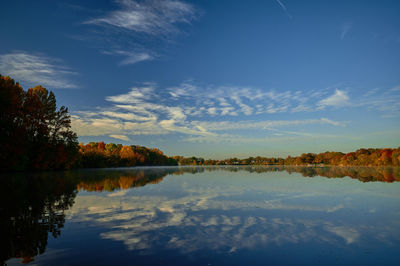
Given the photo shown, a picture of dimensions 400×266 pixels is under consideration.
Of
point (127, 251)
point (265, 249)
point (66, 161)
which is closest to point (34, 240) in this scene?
point (127, 251)

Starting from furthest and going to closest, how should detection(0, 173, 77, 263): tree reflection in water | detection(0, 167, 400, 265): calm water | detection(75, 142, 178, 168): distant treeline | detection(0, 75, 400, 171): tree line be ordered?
1. detection(75, 142, 178, 168): distant treeline
2. detection(0, 75, 400, 171): tree line
3. detection(0, 173, 77, 263): tree reflection in water
4. detection(0, 167, 400, 265): calm water

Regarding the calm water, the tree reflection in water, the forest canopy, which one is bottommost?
the calm water

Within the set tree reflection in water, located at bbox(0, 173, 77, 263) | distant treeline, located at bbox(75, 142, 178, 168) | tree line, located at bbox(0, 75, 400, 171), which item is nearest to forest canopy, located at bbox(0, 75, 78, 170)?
tree line, located at bbox(0, 75, 400, 171)

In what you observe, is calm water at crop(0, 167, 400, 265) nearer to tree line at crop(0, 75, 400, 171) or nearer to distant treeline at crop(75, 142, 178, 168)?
tree line at crop(0, 75, 400, 171)

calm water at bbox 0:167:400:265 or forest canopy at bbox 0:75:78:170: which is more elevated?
forest canopy at bbox 0:75:78:170

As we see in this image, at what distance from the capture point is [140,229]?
9539 mm

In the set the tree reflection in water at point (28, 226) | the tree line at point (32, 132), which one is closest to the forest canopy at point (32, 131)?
the tree line at point (32, 132)

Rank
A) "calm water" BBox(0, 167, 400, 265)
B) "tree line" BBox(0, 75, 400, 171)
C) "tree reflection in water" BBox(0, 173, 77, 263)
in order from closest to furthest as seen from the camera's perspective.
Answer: "calm water" BBox(0, 167, 400, 265) < "tree reflection in water" BBox(0, 173, 77, 263) < "tree line" BBox(0, 75, 400, 171)

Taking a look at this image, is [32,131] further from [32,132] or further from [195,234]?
[195,234]

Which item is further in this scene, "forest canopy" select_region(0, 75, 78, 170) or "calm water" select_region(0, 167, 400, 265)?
"forest canopy" select_region(0, 75, 78, 170)

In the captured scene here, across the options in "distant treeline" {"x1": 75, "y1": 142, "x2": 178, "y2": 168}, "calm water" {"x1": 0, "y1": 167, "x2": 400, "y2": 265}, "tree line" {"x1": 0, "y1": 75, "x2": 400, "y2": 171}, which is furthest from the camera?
"distant treeline" {"x1": 75, "y1": 142, "x2": 178, "y2": 168}

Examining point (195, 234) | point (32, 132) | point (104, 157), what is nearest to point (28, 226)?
point (195, 234)

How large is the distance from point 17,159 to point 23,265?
5664 centimetres

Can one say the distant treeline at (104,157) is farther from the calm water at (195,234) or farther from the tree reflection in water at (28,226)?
the calm water at (195,234)
